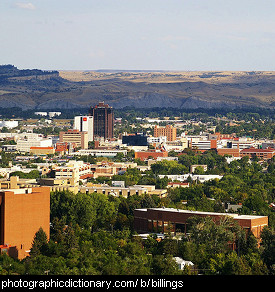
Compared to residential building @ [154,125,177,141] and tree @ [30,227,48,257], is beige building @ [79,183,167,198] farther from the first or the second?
residential building @ [154,125,177,141]

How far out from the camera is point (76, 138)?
174000 millimetres

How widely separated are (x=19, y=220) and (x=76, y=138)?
11657cm

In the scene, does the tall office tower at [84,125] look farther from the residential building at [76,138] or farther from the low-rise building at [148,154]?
the low-rise building at [148,154]

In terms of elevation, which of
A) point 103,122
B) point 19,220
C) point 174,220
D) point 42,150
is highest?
point 19,220

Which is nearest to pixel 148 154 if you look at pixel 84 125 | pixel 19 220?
pixel 84 125

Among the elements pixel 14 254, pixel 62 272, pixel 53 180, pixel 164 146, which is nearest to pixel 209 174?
pixel 53 180

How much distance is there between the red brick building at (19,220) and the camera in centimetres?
5684

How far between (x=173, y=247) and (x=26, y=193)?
925cm

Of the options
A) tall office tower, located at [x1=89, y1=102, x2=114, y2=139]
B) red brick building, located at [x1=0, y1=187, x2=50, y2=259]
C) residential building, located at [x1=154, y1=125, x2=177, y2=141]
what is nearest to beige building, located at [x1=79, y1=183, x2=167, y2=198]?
red brick building, located at [x1=0, y1=187, x2=50, y2=259]

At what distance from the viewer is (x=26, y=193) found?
60188mm

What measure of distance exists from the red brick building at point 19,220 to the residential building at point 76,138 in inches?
4414

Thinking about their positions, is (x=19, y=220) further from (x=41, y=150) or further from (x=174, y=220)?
(x=41, y=150)
